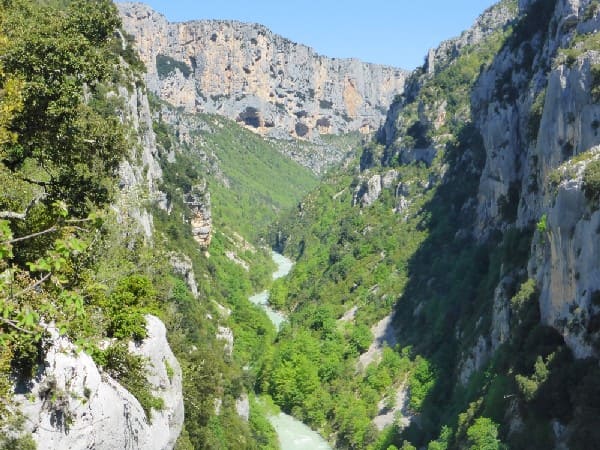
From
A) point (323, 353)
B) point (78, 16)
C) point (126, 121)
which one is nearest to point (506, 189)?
point (323, 353)

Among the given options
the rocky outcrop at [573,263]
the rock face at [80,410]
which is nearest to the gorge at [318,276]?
the rock face at [80,410]

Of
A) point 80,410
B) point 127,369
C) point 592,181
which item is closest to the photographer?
point 80,410

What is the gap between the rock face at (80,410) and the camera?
14.1 metres

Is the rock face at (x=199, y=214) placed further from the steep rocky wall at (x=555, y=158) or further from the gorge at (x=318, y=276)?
the steep rocky wall at (x=555, y=158)

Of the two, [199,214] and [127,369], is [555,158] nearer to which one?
[127,369]

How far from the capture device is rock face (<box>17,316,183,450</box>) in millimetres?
14055

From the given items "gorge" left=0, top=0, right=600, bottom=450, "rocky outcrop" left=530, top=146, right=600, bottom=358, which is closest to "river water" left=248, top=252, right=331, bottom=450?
"gorge" left=0, top=0, right=600, bottom=450

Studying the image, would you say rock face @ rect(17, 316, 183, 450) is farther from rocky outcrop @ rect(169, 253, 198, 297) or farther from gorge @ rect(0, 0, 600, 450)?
rocky outcrop @ rect(169, 253, 198, 297)

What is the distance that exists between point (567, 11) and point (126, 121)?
4418 cm

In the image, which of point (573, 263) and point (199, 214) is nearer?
point (573, 263)

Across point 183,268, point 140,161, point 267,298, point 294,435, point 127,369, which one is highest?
point 140,161

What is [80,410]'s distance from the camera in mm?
14961

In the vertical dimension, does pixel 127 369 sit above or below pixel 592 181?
below

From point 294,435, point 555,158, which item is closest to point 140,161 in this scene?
point 294,435
